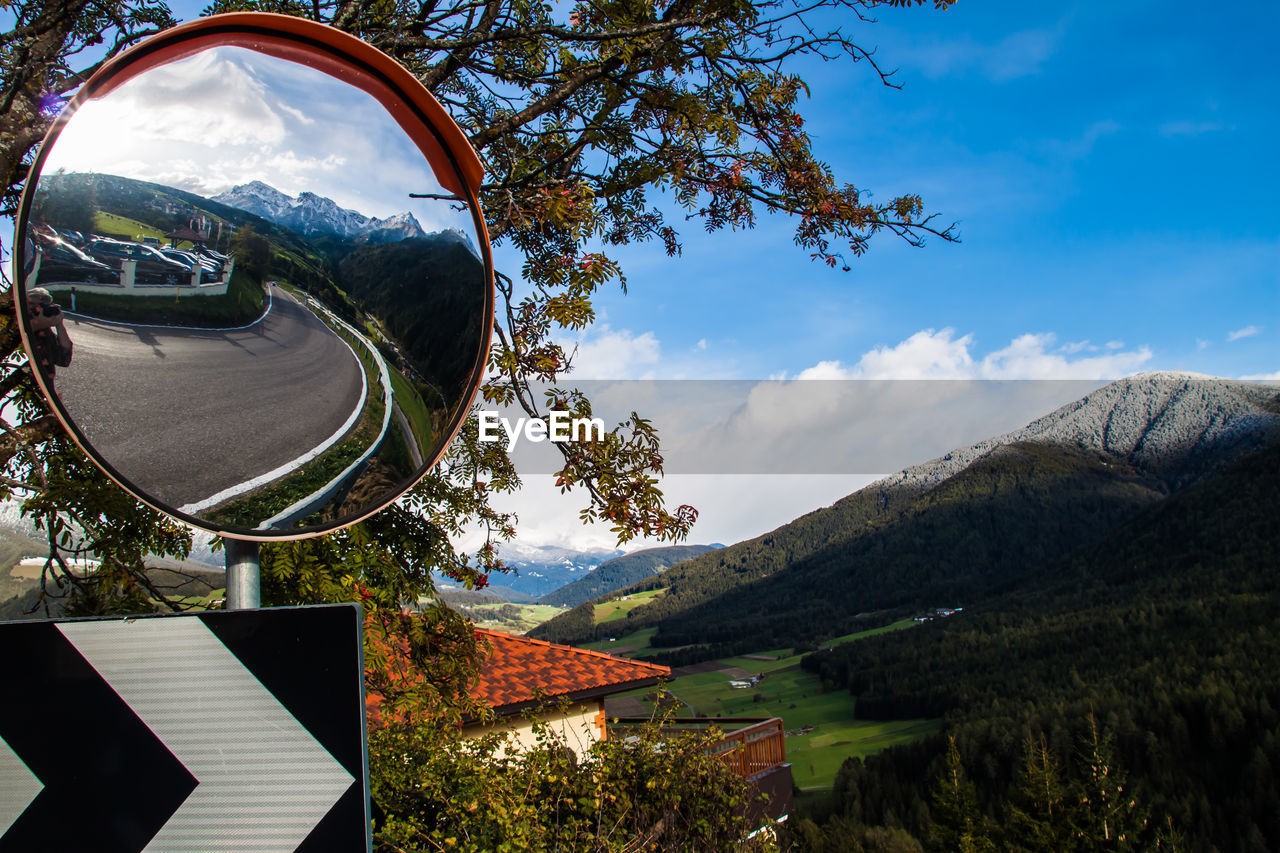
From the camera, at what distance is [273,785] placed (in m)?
0.94

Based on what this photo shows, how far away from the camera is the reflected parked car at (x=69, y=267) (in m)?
0.96

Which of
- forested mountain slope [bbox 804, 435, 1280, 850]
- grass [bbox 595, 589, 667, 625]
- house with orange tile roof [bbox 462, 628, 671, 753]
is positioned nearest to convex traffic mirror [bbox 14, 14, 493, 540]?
house with orange tile roof [bbox 462, 628, 671, 753]

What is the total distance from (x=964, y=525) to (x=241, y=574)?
132186 millimetres

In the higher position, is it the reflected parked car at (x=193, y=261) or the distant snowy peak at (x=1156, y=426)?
the distant snowy peak at (x=1156, y=426)

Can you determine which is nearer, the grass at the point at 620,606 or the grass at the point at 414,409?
the grass at the point at 414,409

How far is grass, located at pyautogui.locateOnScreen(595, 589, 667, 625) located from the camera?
10537 centimetres

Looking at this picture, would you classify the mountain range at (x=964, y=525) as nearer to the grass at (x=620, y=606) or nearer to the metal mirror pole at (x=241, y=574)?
the grass at (x=620, y=606)

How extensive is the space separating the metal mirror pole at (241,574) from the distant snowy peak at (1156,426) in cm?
14549

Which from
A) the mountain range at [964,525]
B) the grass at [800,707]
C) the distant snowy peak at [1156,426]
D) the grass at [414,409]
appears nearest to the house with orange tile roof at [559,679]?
the grass at [414,409]

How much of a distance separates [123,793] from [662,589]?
125 meters

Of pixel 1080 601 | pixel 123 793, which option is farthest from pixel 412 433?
pixel 1080 601

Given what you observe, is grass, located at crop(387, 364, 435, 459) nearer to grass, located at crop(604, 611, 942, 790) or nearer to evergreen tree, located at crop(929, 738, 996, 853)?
evergreen tree, located at crop(929, 738, 996, 853)

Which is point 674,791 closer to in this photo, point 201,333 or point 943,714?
point 201,333

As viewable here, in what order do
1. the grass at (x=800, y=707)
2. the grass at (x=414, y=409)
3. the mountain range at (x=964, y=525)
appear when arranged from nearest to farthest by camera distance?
the grass at (x=414, y=409)
the grass at (x=800, y=707)
the mountain range at (x=964, y=525)
